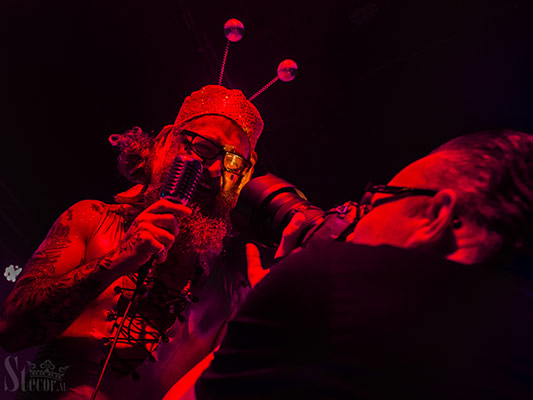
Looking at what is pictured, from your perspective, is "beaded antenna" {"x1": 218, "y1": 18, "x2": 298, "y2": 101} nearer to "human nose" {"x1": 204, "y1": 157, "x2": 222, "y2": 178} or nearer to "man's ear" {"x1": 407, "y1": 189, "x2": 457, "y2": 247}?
→ "human nose" {"x1": 204, "y1": 157, "x2": 222, "y2": 178}

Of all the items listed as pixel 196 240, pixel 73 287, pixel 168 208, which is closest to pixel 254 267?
pixel 168 208

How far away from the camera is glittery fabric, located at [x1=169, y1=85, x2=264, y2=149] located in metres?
2.14

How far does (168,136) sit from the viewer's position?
216cm

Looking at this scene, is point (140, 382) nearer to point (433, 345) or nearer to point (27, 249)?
point (433, 345)

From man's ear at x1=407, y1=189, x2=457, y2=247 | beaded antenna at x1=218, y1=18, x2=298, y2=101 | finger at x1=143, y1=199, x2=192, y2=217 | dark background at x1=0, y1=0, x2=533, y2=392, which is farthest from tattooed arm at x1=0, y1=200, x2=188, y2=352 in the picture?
dark background at x1=0, y1=0, x2=533, y2=392

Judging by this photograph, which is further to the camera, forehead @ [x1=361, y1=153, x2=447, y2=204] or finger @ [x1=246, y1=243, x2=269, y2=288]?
finger @ [x1=246, y1=243, x2=269, y2=288]

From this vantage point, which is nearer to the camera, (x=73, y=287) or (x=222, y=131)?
(x=73, y=287)

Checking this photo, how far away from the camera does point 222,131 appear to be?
2025 mm

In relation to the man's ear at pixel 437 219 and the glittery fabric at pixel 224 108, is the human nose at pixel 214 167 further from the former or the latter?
the man's ear at pixel 437 219

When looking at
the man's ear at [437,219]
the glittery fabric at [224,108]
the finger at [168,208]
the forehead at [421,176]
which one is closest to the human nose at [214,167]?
the glittery fabric at [224,108]

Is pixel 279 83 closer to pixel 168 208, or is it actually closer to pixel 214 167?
pixel 214 167

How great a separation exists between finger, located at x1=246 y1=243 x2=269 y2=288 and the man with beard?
0.24m

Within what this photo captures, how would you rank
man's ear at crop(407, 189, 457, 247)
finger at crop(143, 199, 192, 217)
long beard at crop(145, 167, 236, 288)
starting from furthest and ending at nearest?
long beard at crop(145, 167, 236, 288) < finger at crop(143, 199, 192, 217) < man's ear at crop(407, 189, 457, 247)

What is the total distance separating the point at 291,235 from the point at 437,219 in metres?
0.52
